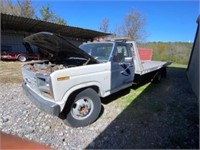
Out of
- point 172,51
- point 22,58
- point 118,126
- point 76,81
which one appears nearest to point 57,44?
point 76,81

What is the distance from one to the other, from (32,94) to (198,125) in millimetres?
3713

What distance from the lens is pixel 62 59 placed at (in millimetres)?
5328

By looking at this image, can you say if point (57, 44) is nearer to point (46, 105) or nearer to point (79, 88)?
point (79, 88)

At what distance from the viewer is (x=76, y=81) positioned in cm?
362

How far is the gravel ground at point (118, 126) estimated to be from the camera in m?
3.29

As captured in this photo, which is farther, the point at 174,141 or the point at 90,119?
the point at 90,119

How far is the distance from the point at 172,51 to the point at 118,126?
21.4 metres

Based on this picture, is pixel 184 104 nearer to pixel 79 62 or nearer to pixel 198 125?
pixel 198 125

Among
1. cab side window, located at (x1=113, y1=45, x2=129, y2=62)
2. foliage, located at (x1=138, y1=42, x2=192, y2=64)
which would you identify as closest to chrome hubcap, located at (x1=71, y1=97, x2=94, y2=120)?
cab side window, located at (x1=113, y1=45, x2=129, y2=62)

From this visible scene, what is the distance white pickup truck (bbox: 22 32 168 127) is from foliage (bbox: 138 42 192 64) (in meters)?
18.8

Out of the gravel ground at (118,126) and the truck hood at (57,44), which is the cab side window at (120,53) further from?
the gravel ground at (118,126)

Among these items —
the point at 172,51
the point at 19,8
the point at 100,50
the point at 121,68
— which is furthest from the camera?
the point at 19,8

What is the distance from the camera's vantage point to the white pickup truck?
3387mm

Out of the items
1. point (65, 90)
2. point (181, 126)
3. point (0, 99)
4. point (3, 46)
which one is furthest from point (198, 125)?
point (3, 46)
